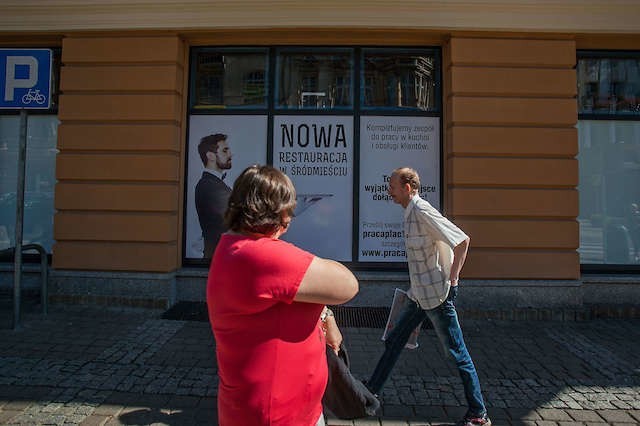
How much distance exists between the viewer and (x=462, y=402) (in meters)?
3.71

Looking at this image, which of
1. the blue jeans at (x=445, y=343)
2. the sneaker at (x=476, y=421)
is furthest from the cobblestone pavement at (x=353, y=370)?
the blue jeans at (x=445, y=343)

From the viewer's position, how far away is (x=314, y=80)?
6992 mm

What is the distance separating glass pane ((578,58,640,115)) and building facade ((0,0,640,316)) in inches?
1.2

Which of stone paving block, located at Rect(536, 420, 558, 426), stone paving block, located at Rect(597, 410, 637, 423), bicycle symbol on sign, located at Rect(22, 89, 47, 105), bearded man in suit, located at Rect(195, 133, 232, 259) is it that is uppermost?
bicycle symbol on sign, located at Rect(22, 89, 47, 105)

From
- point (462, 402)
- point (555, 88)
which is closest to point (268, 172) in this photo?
point (462, 402)

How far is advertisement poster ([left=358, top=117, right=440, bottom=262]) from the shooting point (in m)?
6.79

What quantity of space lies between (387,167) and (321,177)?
38.0 inches

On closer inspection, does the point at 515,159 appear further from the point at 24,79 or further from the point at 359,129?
the point at 24,79

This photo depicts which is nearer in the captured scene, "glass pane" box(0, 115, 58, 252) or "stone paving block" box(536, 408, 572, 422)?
"stone paving block" box(536, 408, 572, 422)

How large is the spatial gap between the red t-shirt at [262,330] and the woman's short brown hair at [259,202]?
51 millimetres

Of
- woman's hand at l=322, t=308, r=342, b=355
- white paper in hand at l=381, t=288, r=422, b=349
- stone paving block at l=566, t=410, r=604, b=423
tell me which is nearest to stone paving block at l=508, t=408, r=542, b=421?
stone paving block at l=566, t=410, r=604, b=423

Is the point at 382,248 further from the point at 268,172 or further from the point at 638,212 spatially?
the point at 268,172

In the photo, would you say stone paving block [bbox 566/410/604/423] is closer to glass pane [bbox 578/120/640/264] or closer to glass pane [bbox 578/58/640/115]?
glass pane [bbox 578/120/640/264]

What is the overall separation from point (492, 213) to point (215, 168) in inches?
155
